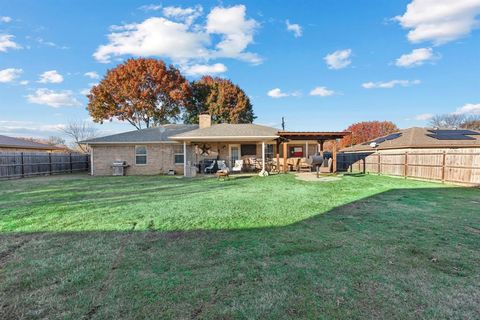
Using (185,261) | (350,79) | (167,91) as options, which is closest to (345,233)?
(185,261)

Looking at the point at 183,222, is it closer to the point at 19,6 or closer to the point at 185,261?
the point at 185,261

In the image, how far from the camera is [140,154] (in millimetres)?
16656

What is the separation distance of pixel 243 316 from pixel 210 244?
5.91 ft

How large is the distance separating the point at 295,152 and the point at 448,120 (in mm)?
37472

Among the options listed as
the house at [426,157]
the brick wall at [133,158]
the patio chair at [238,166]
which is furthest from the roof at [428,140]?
the brick wall at [133,158]

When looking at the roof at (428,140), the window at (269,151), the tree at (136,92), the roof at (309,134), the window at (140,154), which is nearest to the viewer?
the roof at (309,134)

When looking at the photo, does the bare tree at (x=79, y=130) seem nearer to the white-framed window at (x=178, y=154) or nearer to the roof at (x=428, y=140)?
the white-framed window at (x=178, y=154)

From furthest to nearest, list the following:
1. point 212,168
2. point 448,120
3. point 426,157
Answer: point 448,120 → point 212,168 → point 426,157

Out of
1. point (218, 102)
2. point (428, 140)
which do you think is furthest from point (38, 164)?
point (428, 140)

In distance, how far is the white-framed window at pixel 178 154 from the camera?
16.8m

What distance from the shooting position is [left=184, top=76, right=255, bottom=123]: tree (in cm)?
Result: 2938

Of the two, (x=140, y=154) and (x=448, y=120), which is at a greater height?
(x=448, y=120)

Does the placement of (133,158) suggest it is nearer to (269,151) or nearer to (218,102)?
(269,151)

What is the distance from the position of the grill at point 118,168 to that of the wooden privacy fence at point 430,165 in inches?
634
